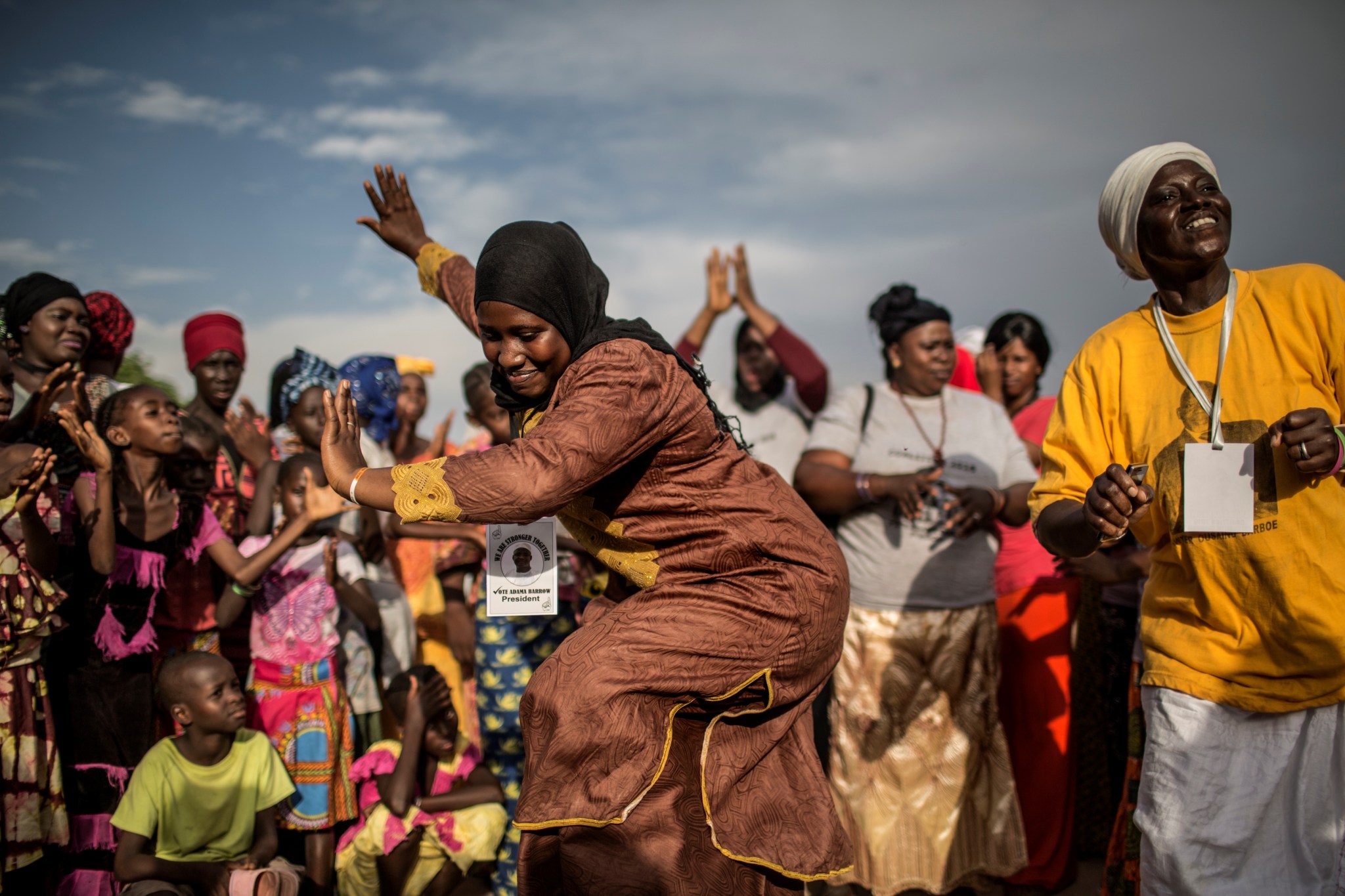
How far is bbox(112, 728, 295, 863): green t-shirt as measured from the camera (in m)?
3.76

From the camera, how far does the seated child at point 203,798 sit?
12.2 feet

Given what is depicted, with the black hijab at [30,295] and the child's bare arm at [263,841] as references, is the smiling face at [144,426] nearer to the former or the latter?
the black hijab at [30,295]

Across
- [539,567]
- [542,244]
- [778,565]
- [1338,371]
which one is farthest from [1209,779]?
[542,244]

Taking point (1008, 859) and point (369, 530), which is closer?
point (1008, 859)

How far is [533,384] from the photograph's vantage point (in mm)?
2660

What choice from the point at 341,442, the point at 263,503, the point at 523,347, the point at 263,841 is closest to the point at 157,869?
the point at 263,841

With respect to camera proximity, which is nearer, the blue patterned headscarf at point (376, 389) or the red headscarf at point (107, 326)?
the red headscarf at point (107, 326)

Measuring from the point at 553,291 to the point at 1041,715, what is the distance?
3458 millimetres

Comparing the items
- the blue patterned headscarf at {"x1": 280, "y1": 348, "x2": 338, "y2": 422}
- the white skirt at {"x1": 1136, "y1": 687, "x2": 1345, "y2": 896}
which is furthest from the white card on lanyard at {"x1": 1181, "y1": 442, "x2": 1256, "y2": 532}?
the blue patterned headscarf at {"x1": 280, "y1": 348, "x2": 338, "y2": 422}

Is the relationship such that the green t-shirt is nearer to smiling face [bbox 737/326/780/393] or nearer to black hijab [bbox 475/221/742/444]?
black hijab [bbox 475/221/742/444]

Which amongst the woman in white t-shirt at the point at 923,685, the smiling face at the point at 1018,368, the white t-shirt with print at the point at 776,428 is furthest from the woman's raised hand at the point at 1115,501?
the smiling face at the point at 1018,368

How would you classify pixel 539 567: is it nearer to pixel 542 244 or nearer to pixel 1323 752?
pixel 542 244

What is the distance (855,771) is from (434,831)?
1.88 meters

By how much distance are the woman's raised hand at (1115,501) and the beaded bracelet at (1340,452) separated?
0.44 m
